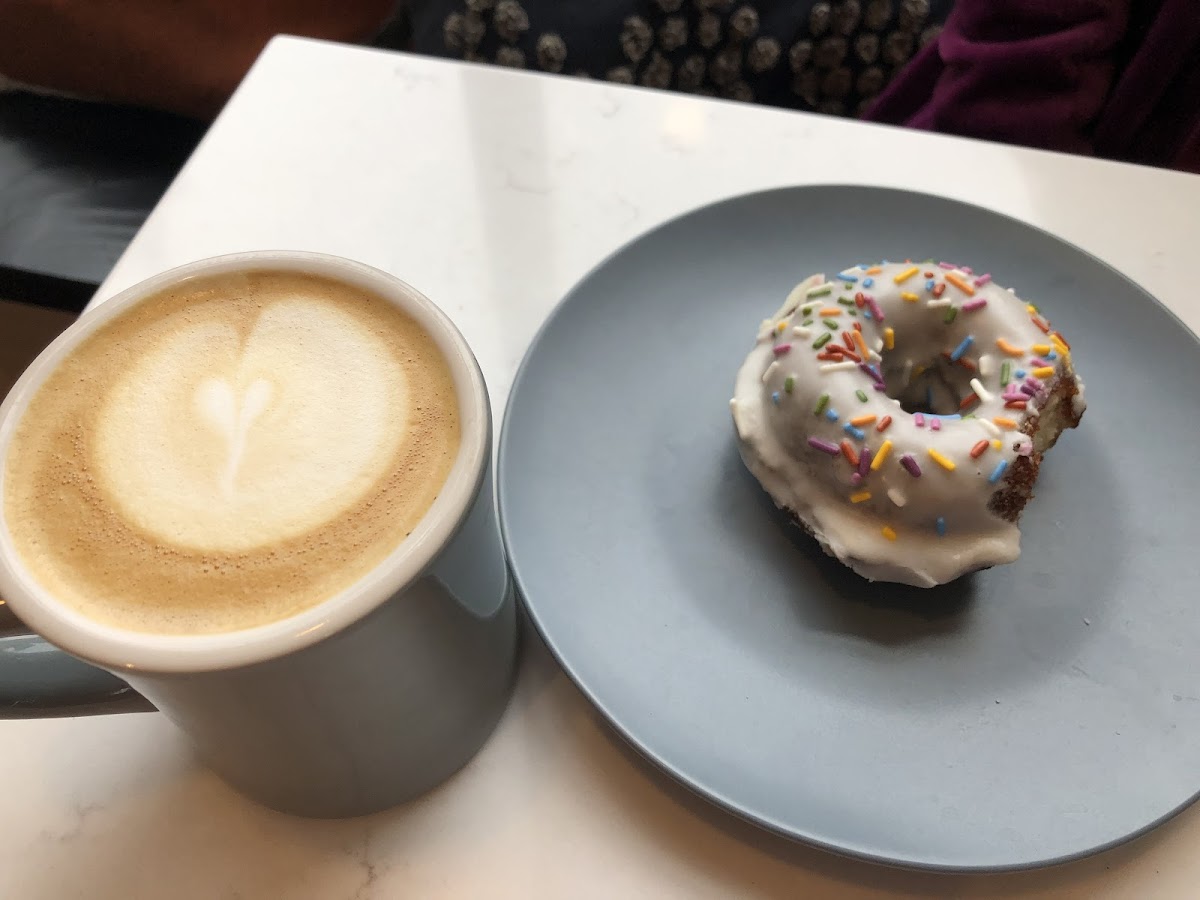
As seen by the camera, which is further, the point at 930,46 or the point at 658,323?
the point at 930,46

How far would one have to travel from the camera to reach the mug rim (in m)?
0.34

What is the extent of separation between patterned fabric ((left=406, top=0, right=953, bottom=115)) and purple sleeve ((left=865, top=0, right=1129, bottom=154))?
0.17m

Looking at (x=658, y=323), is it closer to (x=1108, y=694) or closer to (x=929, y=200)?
(x=929, y=200)

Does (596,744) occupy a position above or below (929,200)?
below

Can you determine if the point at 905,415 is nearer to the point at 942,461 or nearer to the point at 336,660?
the point at 942,461

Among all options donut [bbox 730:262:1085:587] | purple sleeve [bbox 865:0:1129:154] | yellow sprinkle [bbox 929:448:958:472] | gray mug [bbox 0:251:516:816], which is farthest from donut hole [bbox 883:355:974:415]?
purple sleeve [bbox 865:0:1129:154]

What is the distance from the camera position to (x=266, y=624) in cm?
35

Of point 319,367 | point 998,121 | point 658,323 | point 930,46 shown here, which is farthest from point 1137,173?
point 319,367

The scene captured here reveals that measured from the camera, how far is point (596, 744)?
0.51 m

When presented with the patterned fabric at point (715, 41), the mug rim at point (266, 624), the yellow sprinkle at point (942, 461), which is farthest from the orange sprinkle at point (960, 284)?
the patterned fabric at point (715, 41)

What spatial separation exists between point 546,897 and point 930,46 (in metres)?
1.02

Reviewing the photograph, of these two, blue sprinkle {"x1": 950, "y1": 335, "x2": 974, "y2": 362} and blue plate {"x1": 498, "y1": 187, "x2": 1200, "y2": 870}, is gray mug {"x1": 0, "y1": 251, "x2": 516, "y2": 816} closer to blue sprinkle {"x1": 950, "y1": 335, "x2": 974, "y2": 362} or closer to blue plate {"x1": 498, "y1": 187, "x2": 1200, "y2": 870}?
blue plate {"x1": 498, "y1": 187, "x2": 1200, "y2": 870}

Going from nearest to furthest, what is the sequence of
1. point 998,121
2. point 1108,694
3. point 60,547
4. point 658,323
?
1. point 60,547
2. point 1108,694
3. point 658,323
4. point 998,121

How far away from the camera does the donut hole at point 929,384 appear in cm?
65
